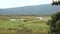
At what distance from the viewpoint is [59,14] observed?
40.1ft

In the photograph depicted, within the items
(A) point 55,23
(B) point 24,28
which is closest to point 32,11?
(B) point 24,28

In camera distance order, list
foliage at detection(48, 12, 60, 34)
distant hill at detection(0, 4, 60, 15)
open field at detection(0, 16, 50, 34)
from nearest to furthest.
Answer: foliage at detection(48, 12, 60, 34) < open field at detection(0, 16, 50, 34) < distant hill at detection(0, 4, 60, 15)

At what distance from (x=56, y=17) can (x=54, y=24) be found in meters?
0.51

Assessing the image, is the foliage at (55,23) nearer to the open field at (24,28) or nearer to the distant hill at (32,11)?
the open field at (24,28)

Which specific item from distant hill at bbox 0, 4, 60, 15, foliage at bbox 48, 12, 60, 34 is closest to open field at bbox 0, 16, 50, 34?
foliage at bbox 48, 12, 60, 34

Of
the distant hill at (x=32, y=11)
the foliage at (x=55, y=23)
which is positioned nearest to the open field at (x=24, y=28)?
the foliage at (x=55, y=23)

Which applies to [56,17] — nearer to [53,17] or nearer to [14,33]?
[53,17]

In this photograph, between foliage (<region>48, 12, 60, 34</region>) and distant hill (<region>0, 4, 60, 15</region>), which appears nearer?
foliage (<region>48, 12, 60, 34</region>)

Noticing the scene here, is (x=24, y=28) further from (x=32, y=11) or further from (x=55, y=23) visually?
(x=32, y=11)

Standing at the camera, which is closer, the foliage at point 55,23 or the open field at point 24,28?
the foliage at point 55,23

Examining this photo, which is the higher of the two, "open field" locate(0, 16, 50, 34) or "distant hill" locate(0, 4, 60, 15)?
"open field" locate(0, 16, 50, 34)

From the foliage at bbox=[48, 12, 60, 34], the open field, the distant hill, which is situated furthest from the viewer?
the distant hill

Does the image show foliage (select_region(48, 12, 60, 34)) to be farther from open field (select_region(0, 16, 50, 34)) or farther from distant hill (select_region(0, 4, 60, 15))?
distant hill (select_region(0, 4, 60, 15))

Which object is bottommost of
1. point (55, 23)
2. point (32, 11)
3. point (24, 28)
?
point (32, 11)
